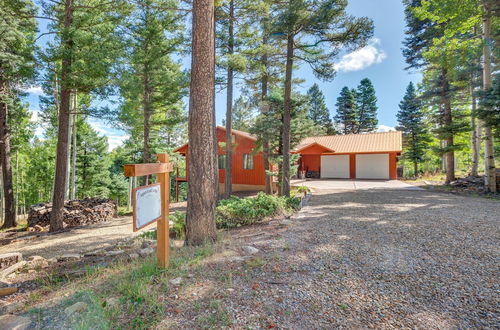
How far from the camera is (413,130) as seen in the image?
23.3 metres

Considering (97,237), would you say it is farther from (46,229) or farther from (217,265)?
(217,265)

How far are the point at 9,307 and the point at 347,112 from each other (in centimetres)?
3591

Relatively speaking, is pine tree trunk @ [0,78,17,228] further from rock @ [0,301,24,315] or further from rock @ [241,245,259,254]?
rock @ [241,245,259,254]

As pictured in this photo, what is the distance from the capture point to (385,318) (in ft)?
6.42

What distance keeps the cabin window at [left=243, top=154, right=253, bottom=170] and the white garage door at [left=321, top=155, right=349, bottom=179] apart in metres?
7.80

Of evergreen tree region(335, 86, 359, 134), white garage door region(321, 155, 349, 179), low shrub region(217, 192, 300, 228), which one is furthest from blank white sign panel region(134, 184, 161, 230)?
evergreen tree region(335, 86, 359, 134)

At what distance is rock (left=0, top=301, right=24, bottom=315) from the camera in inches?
87.0

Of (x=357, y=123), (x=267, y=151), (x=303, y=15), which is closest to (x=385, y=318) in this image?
(x=303, y=15)

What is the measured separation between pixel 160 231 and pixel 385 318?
2468 millimetres

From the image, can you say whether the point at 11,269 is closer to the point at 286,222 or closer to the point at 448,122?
the point at 286,222

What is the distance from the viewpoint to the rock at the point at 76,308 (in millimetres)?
1997

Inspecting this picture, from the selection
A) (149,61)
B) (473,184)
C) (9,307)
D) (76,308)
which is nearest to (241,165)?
(149,61)

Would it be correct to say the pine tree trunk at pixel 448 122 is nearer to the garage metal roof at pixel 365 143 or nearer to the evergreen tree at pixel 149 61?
the garage metal roof at pixel 365 143

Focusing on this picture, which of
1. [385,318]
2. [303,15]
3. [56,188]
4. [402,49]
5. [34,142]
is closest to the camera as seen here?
[385,318]
